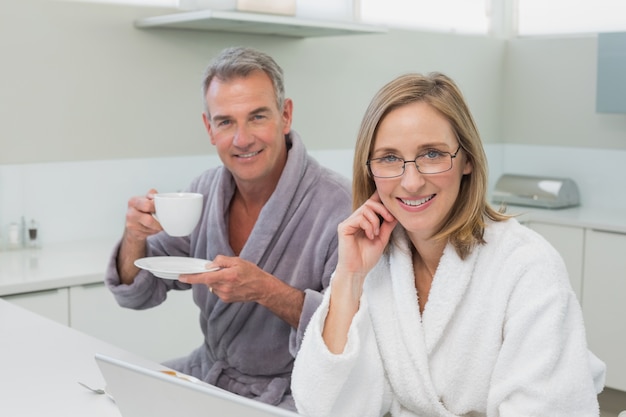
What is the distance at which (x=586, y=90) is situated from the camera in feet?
15.1

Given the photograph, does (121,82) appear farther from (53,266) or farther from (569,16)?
(569,16)

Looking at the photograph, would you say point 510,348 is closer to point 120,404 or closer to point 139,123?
point 120,404

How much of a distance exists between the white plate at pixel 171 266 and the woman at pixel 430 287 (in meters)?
0.32

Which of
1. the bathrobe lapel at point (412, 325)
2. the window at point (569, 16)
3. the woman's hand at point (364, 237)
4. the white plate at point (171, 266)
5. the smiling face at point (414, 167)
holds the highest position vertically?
the window at point (569, 16)

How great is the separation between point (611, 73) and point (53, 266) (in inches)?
105

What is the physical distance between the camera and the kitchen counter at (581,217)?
3832 mm

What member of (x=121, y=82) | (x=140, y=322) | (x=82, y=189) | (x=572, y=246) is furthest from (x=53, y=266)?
(x=572, y=246)

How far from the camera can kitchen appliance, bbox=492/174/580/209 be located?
14.2ft

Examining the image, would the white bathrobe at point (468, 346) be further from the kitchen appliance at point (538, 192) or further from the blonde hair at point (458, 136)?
the kitchen appliance at point (538, 192)

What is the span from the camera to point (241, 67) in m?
2.08

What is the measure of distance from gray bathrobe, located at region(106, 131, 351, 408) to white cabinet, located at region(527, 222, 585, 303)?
209 centimetres

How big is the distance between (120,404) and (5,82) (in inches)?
84.8

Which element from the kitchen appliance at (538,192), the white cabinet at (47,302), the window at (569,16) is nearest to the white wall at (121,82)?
the white cabinet at (47,302)

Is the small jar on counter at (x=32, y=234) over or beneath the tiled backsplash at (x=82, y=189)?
beneath
